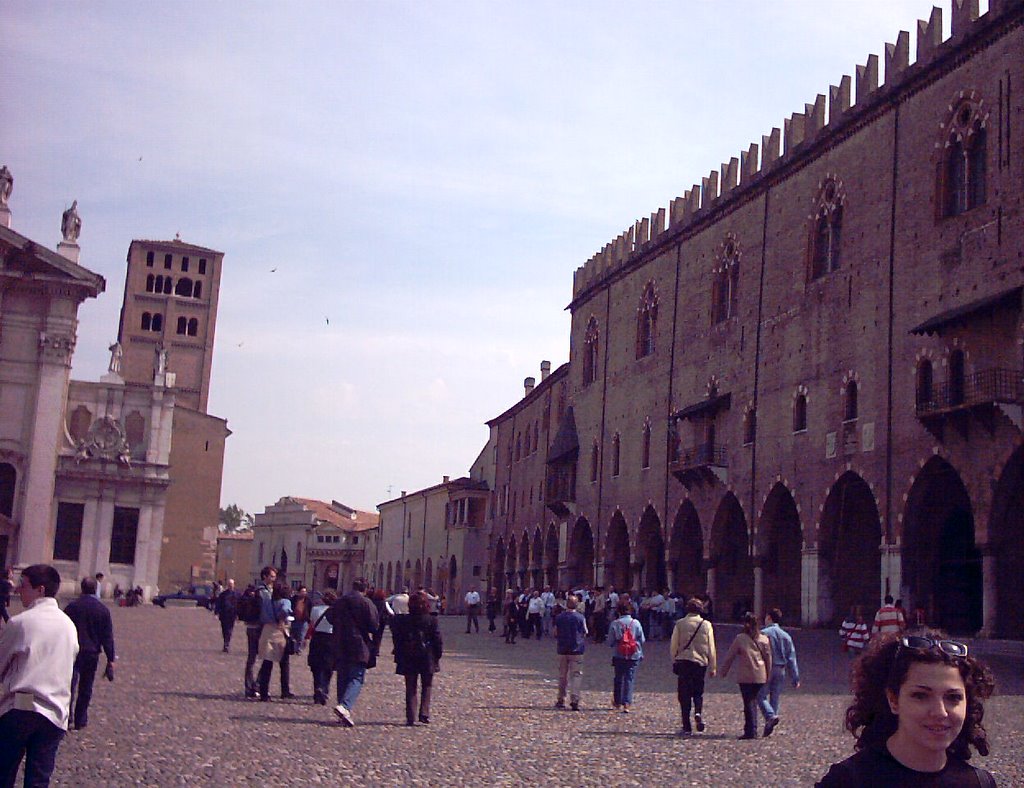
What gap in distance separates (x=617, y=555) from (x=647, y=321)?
823 centimetres

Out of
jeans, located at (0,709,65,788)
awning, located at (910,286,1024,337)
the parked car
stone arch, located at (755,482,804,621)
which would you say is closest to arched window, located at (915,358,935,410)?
awning, located at (910,286,1024,337)

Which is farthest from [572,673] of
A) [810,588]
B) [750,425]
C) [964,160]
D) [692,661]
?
[750,425]

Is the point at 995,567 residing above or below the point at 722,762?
above

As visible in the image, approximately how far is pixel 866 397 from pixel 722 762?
19.2m

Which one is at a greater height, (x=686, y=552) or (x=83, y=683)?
(x=686, y=552)

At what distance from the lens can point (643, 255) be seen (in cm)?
4325

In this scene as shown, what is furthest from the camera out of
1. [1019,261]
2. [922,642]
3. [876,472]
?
[876,472]

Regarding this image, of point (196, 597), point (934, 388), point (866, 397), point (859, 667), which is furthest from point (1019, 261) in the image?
point (196, 597)

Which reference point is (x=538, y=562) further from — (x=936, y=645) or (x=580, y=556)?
(x=936, y=645)

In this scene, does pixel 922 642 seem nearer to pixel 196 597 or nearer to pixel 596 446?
pixel 596 446

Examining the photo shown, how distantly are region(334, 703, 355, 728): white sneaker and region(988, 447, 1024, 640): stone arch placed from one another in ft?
52.4

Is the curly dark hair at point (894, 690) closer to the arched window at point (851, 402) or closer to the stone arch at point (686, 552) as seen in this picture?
the arched window at point (851, 402)

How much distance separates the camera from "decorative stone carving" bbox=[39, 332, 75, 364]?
151 feet

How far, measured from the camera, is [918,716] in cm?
304
